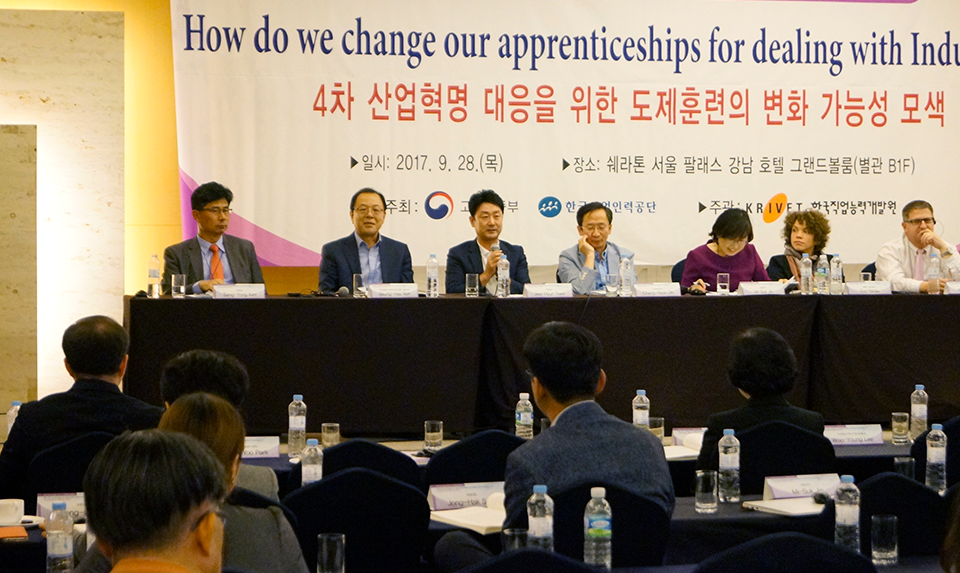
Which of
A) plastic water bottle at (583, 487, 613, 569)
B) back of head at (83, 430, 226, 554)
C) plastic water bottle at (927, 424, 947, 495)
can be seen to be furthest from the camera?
plastic water bottle at (927, 424, 947, 495)

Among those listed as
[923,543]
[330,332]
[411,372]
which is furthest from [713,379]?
[923,543]

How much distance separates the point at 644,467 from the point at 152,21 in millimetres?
5056

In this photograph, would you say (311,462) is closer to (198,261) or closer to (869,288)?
(198,261)

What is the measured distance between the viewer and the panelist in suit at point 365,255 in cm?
507

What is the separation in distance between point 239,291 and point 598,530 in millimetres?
2635

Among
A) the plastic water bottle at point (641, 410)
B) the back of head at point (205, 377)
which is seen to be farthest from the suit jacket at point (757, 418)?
the back of head at point (205, 377)

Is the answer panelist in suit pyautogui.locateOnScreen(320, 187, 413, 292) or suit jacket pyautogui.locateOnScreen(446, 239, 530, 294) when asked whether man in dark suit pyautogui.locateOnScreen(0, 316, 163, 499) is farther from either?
suit jacket pyautogui.locateOnScreen(446, 239, 530, 294)

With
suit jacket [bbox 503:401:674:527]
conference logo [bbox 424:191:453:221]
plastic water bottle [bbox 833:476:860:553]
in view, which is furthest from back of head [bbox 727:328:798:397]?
conference logo [bbox 424:191:453:221]

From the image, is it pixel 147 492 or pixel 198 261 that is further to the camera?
pixel 198 261

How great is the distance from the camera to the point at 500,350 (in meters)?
4.43

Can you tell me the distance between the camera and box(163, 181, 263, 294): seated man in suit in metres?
4.94

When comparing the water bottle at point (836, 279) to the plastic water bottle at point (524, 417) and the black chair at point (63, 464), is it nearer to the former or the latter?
the plastic water bottle at point (524, 417)

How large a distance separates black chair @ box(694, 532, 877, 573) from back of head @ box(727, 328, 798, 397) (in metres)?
1.40

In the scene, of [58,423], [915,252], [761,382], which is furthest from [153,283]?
[915,252]
